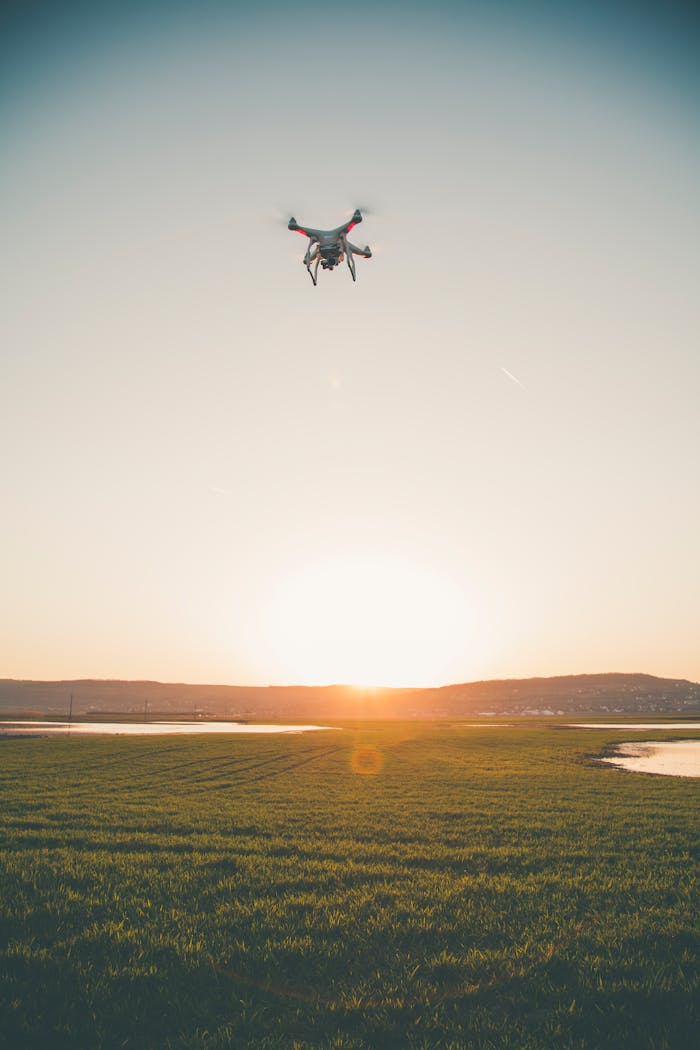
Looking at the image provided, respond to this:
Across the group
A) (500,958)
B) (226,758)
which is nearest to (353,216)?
(500,958)

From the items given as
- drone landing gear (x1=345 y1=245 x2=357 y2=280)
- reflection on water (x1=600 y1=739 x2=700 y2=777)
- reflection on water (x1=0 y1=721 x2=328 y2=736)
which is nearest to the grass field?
reflection on water (x1=600 y1=739 x2=700 y2=777)

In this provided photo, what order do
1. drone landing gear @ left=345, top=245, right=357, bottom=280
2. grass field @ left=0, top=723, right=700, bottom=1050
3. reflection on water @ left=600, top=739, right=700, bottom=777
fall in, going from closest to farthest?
grass field @ left=0, top=723, right=700, bottom=1050
drone landing gear @ left=345, top=245, right=357, bottom=280
reflection on water @ left=600, top=739, right=700, bottom=777

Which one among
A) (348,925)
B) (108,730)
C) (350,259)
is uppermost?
(350,259)

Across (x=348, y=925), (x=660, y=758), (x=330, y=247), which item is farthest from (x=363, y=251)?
(x=660, y=758)

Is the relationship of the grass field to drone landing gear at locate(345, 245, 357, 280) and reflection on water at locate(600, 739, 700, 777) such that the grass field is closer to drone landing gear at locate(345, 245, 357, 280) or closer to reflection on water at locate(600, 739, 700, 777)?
reflection on water at locate(600, 739, 700, 777)

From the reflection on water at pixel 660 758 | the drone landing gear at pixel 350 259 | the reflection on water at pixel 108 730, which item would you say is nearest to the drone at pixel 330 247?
the drone landing gear at pixel 350 259

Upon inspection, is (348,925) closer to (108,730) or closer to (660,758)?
(660,758)
